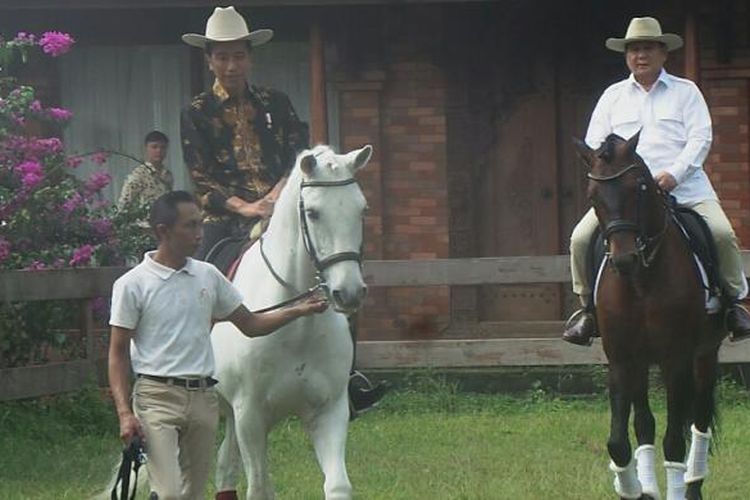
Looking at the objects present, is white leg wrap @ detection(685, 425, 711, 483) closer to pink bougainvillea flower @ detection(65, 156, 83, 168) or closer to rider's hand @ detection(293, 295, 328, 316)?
rider's hand @ detection(293, 295, 328, 316)

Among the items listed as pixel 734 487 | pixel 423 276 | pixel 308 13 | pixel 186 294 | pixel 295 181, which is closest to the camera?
pixel 186 294

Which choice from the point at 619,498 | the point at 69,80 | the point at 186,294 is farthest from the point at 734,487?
the point at 69,80

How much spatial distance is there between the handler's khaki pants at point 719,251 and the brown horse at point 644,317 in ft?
0.99

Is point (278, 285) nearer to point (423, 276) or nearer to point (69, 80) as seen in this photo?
point (423, 276)

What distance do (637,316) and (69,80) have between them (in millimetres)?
9708

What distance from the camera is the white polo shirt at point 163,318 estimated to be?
7.59m

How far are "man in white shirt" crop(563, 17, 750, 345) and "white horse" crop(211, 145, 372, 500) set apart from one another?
7.38ft

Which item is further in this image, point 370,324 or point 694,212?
point 370,324

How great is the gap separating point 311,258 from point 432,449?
4759mm

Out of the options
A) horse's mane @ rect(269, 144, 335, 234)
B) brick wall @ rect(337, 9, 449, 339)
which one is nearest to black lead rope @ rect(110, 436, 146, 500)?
horse's mane @ rect(269, 144, 335, 234)

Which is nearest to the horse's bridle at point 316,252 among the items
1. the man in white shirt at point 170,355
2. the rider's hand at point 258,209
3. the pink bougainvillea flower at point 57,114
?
the man in white shirt at point 170,355

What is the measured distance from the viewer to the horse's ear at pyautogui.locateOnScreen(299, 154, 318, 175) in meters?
8.23

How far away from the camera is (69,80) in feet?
60.2

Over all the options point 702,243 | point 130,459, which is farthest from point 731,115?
point 130,459
